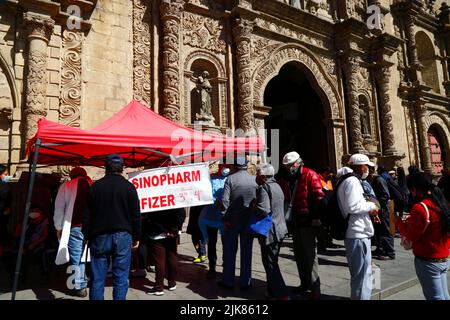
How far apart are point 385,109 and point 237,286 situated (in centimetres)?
1242

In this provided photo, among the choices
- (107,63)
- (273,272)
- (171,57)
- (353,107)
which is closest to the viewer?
(273,272)

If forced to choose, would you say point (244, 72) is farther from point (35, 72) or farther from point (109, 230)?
point (109, 230)

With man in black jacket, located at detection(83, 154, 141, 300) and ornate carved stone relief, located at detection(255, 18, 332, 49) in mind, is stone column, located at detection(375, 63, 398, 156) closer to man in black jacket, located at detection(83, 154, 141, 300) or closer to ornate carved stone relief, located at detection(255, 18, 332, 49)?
ornate carved stone relief, located at detection(255, 18, 332, 49)

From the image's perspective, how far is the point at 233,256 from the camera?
4.31 metres

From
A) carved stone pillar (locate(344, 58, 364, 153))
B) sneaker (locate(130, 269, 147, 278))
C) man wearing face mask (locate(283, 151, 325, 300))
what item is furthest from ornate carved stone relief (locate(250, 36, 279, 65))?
sneaker (locate(130, 269, 147, 278))

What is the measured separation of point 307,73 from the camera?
1212cm

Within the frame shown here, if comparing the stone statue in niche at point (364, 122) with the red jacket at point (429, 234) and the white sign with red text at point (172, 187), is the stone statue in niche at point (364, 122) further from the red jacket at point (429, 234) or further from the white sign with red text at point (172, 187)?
the red jacket at point (429, 234)

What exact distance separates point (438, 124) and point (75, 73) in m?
18.6

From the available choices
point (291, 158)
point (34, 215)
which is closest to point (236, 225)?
point (291, 158)

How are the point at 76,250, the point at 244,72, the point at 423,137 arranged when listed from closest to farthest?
the point at 76,250 → the point at 244,72 → the point at 423,137

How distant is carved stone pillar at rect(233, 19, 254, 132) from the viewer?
31.0ft

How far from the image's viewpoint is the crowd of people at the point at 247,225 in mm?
2873
